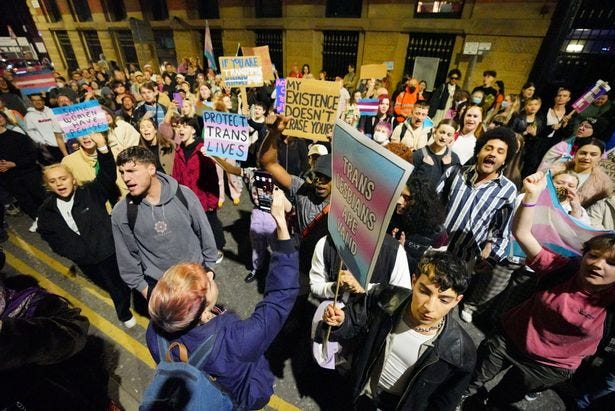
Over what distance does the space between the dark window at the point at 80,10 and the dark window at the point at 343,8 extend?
20721mm

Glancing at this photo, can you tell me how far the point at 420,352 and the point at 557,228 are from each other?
60.1 inches

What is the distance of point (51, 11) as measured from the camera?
23.7 metres

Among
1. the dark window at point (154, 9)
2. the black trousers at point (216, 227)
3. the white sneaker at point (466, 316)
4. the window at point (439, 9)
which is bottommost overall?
the white sneaker at point (466, 316)

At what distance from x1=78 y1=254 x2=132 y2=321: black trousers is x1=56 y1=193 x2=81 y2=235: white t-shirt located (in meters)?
0.47

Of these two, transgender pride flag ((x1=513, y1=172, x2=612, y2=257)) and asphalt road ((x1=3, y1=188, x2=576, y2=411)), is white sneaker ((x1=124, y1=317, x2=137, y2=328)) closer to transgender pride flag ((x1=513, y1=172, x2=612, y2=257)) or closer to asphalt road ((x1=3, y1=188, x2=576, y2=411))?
asphalt road ((x1=3, y1=188, x2=576, y2=411))

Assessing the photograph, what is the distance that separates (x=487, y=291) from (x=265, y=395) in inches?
110

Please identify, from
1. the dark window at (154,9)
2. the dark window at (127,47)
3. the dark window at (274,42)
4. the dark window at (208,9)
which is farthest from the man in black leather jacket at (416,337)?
the dark window at (127,47)

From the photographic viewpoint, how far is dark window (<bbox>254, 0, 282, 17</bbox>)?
1468cm

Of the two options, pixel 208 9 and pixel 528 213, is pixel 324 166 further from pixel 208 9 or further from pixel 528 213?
pixel 208 9

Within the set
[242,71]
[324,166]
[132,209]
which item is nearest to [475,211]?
[324,166]

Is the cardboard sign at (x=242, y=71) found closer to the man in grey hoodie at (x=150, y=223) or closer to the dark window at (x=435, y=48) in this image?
the man in grey hoodie at (x=150, y=223)

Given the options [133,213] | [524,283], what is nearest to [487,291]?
[524,283]

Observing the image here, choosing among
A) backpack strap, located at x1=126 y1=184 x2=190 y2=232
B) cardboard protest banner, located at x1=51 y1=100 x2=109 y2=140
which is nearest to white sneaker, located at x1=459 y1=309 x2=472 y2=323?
backpack strap, located at x1=126 y1=184 x2=190 y2=232

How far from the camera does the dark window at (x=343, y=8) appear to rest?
41.4 feet
